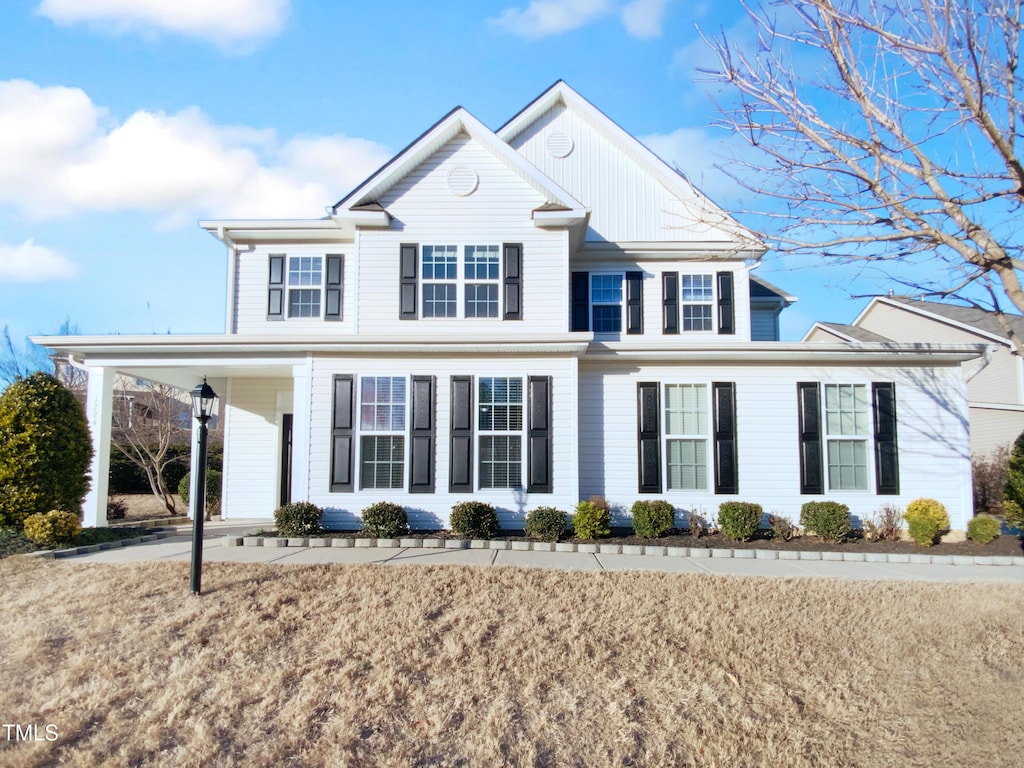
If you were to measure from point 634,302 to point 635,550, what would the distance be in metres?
5.49

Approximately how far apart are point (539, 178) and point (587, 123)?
3546 millimetres

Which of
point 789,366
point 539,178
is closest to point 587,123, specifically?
point 539,178

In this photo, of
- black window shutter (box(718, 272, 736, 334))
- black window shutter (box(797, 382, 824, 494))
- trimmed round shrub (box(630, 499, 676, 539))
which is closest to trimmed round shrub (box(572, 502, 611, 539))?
trimmed round shrub (box(630, 499, 676, 539))

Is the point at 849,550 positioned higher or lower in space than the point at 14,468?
lower

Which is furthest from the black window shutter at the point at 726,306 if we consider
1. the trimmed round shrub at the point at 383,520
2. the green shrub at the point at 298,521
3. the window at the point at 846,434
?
the green shrub at the point at 298,521

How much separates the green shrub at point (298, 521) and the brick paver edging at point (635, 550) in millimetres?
293

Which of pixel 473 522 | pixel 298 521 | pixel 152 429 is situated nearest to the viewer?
pixel 298 521

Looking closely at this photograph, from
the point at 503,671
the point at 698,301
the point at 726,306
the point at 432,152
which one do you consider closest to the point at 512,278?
the point at 432,152

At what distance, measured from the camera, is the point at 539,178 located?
460 inches

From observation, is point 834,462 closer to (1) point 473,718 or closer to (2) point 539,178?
(2) point 539,178

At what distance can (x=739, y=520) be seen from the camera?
415 inches

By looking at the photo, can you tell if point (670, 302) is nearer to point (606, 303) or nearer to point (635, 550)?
point (606, 303)

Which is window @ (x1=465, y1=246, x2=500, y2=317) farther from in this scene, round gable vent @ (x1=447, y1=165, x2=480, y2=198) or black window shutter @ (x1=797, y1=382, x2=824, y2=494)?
black window shutter @ (x1=797, y1=382, x2=824, y2=494)

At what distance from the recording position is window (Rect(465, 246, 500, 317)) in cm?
1179
